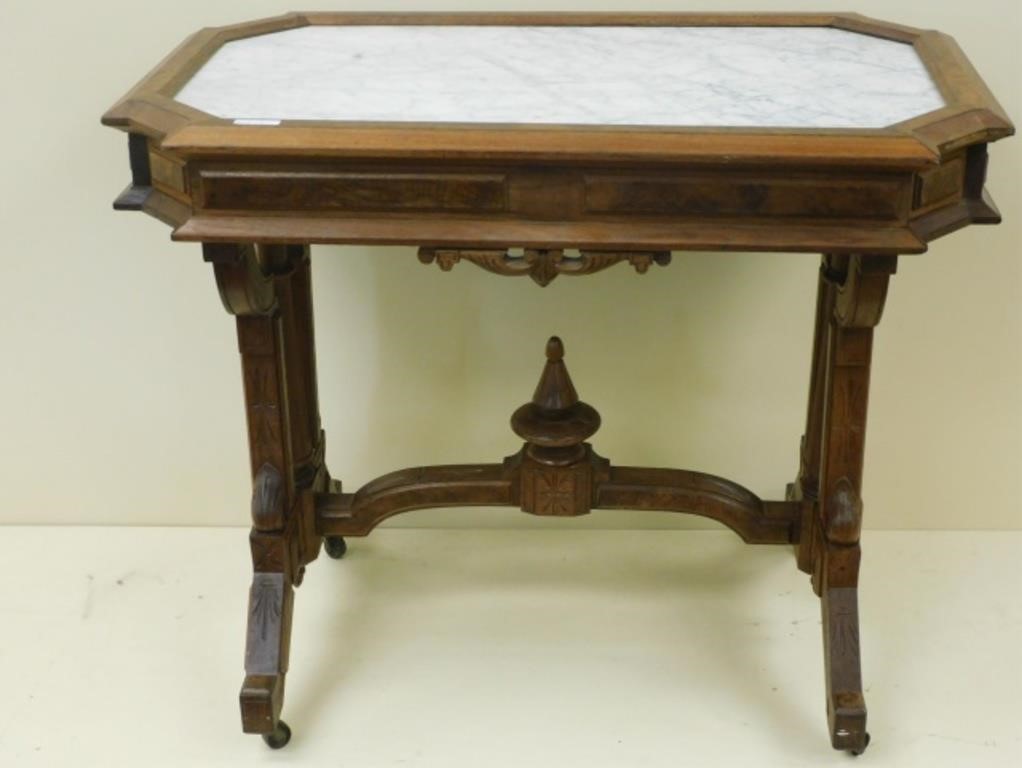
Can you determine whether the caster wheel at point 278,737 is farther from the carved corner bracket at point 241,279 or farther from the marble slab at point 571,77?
the marble slab at point 571,77

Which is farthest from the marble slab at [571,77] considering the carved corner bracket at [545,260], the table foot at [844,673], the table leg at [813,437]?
the table foot at [844,673]

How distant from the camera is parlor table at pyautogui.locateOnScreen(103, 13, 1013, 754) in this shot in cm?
195

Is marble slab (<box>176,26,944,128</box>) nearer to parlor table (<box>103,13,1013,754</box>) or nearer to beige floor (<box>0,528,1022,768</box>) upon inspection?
parlor table (<box>103,13,1013,754</box>)

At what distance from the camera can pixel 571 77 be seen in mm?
2225

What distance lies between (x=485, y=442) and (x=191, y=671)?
0.72 m

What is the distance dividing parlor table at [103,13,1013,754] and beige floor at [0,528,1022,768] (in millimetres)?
143

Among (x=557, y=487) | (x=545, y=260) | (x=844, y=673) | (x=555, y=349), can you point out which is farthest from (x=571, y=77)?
(x=844, y=673)

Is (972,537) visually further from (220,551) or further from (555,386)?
(220,551)

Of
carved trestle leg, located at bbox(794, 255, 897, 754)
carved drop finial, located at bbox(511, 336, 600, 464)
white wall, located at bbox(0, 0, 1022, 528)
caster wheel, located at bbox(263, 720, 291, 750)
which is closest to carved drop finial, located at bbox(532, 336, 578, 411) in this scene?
carved drop finial, located at bbox(511, 336, 600, 464)

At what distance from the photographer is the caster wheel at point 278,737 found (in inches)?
94.2

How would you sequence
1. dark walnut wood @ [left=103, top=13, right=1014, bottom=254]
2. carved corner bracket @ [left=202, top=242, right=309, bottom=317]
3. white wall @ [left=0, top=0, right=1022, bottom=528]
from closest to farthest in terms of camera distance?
1. dark walnut wood @ [left=103, top=13, right=1014, bottom=254]
2. carved corner bracket @ [left=202, top=242, right=309, bottom=317]
3. white wall @ [left=0, top=0, right=1022, bottom=528]

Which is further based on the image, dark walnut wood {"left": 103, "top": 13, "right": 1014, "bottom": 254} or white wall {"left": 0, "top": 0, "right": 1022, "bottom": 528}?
white wall {"left": 0, "top": 0, "right": 1022, "bottom": 528}

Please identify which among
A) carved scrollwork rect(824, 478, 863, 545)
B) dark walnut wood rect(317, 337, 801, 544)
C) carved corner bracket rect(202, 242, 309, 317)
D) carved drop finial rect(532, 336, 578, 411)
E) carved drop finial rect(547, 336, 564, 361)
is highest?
carved corner bracket rect(202, 242, 309, 317)

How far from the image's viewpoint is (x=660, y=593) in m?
2.80
